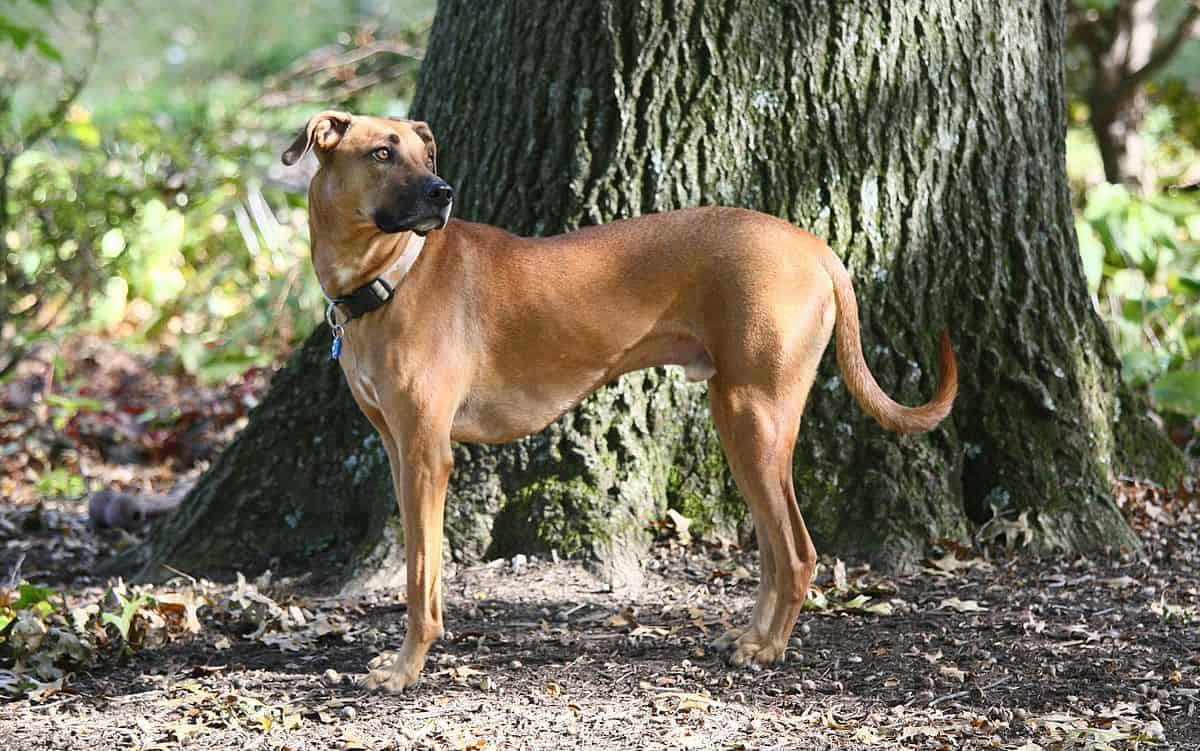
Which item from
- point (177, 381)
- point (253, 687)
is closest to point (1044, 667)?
point (253, 687)

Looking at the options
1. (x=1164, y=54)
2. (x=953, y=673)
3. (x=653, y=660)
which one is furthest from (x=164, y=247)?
(x=1164, y=54)

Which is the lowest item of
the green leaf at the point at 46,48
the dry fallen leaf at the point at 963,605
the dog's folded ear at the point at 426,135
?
the dry fallen leaf at the point at 963,605

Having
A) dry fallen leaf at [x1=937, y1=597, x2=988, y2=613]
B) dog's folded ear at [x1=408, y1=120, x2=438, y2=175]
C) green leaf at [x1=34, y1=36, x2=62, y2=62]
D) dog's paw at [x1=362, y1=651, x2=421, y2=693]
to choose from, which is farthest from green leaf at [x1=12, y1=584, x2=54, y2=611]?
dry fallen leaf at [x1=937, y1=597, x2=988, y2=613]

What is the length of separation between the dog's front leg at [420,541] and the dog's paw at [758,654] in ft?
3.15

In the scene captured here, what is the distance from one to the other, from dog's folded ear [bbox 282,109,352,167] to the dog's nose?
38 cm

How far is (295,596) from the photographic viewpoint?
487 cm

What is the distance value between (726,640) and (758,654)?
153 mm

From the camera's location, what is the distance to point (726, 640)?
4.21m

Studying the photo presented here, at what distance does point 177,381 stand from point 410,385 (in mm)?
5631

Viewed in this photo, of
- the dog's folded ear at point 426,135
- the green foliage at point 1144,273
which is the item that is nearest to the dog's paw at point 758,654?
the dog's folded ear at point 426,135

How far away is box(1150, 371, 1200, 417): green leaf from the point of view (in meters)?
6.34

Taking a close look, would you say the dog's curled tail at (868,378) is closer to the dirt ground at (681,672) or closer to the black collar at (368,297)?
the dirt ground at (681,672)

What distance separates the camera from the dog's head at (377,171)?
3.64m

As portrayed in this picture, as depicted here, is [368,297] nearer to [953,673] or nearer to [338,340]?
[338,340]
